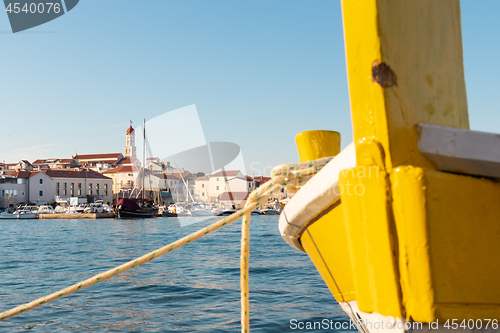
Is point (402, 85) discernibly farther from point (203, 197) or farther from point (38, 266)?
point (203, 197)

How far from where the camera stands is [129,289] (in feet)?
26.2

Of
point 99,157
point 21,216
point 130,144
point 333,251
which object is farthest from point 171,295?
point 130,144

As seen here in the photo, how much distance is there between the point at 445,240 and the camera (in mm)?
1212

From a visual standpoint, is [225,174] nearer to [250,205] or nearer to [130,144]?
[130,144]

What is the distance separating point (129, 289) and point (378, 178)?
7.78 meters

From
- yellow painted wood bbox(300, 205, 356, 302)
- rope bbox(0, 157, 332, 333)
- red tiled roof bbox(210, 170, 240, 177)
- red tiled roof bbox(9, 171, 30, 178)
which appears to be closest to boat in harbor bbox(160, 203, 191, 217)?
red tiled roof bbox(210, 170, 240, 177)

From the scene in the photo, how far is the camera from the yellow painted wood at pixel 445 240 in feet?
3.91

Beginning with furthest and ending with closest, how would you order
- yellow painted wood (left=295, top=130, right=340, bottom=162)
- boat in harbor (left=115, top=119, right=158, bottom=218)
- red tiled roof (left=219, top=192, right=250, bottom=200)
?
red tiled roof (left=219, top=192, right=250, bottom=200)
boat in harbor (left=115, top=119, right=158, bottom=218)
yellow painted wood (left=295, top=130, right=340, bottom=162)

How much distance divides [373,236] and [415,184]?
22 cm

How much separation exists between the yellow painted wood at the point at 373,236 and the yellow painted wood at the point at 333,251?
18cm

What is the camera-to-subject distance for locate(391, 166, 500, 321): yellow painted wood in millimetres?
1191

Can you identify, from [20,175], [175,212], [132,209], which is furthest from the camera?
[20,175]

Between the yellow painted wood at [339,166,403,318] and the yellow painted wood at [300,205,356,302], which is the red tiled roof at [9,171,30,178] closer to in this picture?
the yellow painted wood at [300,205,356,302]

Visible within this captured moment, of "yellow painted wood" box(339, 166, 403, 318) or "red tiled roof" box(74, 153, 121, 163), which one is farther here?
"red tiled roof" box(74, 153, 121, 163)
